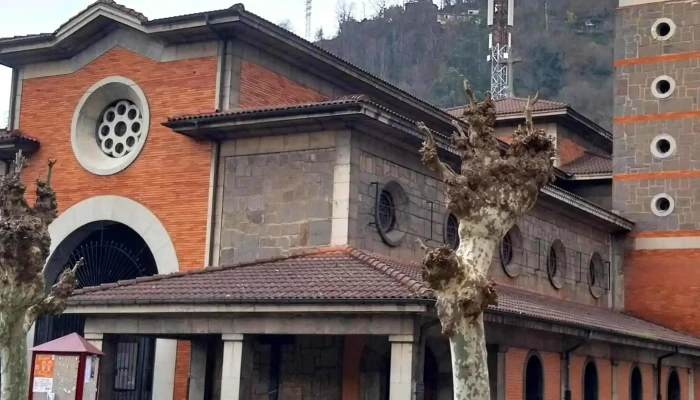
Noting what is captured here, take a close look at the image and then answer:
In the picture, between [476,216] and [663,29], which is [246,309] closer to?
[476,216]

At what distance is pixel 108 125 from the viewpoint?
68.3ft

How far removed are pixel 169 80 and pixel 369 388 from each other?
21.7 feet

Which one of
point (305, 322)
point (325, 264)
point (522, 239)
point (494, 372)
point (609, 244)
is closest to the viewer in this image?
point (305, 322)

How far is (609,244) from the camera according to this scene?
28297mm

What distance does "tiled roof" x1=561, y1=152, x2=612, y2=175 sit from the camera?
97.5ft

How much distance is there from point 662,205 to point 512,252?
6974 millimetres

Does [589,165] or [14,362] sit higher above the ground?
[589,165]

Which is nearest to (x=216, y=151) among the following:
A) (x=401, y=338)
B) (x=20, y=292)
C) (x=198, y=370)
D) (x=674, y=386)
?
(x=198, y=370)

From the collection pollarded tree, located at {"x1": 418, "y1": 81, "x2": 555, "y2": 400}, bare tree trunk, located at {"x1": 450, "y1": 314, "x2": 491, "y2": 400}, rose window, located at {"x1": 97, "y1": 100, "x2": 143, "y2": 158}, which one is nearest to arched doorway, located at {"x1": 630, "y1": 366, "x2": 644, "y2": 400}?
rose window, located at {"x1": 97, "y1": 100, "x2": 143, "y2": 158}

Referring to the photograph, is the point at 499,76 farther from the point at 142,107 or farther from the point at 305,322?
the point at 305,322

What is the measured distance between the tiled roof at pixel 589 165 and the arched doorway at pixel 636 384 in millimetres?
A: 7008

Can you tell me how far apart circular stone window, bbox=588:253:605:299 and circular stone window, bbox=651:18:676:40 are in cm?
605

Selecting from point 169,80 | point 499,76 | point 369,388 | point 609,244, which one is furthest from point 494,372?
point 499,76

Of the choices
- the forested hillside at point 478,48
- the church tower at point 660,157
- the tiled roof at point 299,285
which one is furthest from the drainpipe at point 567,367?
the forested hillside at point 478,48
